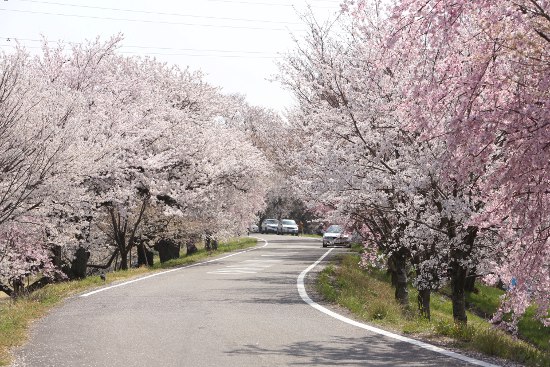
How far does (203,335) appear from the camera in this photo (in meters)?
9.44

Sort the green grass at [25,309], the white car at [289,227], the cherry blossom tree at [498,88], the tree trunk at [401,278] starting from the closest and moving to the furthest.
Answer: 1. the cherry blossom tree at [498,88]
2. the green grass at [25,309]
3. the tree trunk at [401,278]
4. the white car at [289,227]

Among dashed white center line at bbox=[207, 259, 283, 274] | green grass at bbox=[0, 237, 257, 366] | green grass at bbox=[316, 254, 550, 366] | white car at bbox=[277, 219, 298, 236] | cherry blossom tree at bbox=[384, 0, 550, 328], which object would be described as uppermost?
cherry blossom tree at bbox=[384, 0, 550, 328]

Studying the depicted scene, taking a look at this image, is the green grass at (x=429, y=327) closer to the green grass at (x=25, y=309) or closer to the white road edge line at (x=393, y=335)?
the white road edge line at (x=393, y=335)

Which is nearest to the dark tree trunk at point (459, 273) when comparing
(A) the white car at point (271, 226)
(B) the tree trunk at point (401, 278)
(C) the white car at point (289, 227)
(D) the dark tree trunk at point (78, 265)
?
(B) the tree trunk at point (401, 278)

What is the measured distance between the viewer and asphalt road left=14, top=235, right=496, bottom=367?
7.68 meters

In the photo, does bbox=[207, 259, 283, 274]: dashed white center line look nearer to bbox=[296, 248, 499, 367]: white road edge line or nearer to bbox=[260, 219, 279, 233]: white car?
bbox=[296, 248, 499, 367]: white road edge line

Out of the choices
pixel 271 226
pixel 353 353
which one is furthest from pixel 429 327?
pixel 271 226

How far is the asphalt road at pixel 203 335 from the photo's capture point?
768 cm

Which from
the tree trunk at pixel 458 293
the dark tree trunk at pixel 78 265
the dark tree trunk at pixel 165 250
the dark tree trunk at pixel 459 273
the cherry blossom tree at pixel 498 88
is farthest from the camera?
the dark tree trunk at pixel 165 250

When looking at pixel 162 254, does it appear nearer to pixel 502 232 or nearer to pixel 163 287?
pixel 163 287

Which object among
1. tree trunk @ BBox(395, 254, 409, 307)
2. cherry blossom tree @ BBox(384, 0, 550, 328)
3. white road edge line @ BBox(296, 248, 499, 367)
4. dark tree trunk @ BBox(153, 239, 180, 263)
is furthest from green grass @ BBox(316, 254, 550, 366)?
dark tree trunk @ BBox(153, 239, 180, 263)

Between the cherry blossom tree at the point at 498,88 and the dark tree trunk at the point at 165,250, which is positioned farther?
the dark tree trunk at the point at 165,250

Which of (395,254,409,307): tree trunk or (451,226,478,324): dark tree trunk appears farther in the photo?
(395,254,409,307): tree trunk

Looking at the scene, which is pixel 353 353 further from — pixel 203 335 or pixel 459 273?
pixel 459 273
